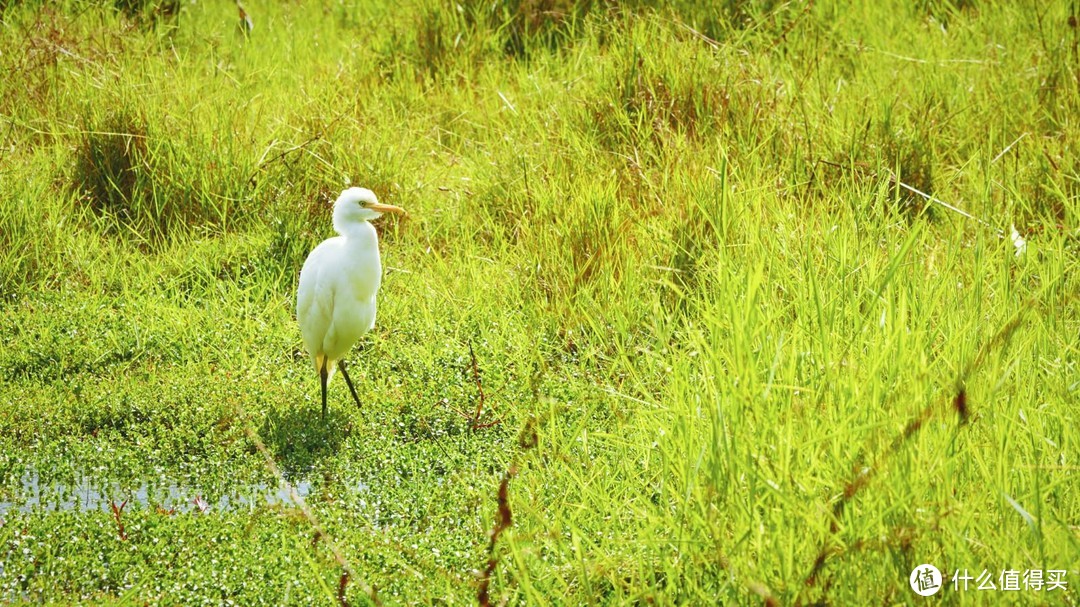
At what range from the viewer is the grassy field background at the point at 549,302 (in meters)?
2.41

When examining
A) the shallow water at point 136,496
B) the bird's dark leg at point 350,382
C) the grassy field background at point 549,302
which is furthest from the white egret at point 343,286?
the shallow water at point 136,496

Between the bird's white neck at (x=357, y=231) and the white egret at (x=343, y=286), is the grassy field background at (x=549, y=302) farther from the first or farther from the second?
the bird's white neck at (x=357, y=231)

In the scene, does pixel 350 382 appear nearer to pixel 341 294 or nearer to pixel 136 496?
pixel 341 294

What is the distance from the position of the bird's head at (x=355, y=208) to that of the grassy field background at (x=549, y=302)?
1.90ft

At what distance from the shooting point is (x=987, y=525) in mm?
2209

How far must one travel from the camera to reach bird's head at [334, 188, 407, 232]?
150 inches

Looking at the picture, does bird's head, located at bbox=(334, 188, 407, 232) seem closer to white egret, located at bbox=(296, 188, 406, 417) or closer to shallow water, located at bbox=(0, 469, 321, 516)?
white egret, located at bbox=(296, 188, 406, 417)

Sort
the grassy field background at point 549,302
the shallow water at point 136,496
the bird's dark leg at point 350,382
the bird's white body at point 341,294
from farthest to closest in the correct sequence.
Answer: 1. the bird's dark leg at point 350,382
2. the bird's white body at point 341,294
3. the shallow water at point 136,496
4. the grassy field background at point 549,302

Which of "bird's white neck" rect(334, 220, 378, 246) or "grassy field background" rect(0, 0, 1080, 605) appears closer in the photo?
"grassy field background" rect(0, 0, 1080, 605)

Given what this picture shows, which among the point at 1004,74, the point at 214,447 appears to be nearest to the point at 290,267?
the point at 214,447

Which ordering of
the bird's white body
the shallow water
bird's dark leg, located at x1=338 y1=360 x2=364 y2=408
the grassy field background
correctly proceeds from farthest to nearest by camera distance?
bird's dark leg, located at x1=338 y1=360 x2=364 y2=408 → the bird's white body → the shallow water → the grassy field background

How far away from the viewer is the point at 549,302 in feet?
14.2

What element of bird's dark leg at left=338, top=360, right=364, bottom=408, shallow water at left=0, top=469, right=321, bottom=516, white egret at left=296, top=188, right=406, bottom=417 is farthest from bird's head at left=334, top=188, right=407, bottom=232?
shallow water at left=0, top=469, right=321, bottom=516

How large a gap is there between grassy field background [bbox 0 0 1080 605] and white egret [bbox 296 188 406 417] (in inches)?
9.6
